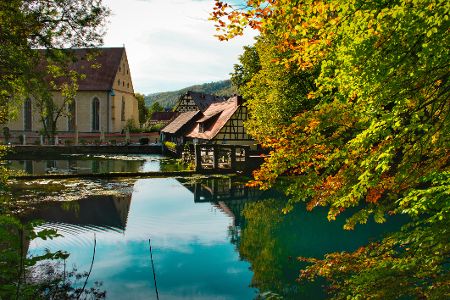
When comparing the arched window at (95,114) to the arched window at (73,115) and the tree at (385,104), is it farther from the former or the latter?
the tree at (385,104)

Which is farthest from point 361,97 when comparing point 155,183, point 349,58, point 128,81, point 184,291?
point 128,81

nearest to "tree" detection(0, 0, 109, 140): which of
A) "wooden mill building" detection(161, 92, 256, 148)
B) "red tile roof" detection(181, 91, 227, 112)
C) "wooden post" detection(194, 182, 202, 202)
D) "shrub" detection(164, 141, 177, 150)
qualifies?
"wooden post" detection(194, 182, 202, 202)

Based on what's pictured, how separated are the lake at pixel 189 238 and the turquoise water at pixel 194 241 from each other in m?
0.03

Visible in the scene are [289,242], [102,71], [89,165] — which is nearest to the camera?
[289,242]

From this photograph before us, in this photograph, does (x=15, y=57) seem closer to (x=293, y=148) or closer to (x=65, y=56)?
(x=65, y=56)

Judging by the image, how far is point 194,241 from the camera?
1366 centimetres

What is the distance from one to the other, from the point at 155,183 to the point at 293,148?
20.1 m

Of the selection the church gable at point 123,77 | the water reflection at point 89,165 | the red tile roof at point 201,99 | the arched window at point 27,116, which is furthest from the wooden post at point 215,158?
the red tile roof at point 201,99

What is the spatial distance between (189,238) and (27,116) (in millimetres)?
51084

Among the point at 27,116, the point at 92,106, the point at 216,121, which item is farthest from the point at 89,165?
the point at 27,116

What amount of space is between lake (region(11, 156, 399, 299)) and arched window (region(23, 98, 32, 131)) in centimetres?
3755

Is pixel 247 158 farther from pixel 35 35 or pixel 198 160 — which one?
pixel 35 35

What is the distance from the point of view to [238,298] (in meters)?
9.14

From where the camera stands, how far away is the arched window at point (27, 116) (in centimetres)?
5612
